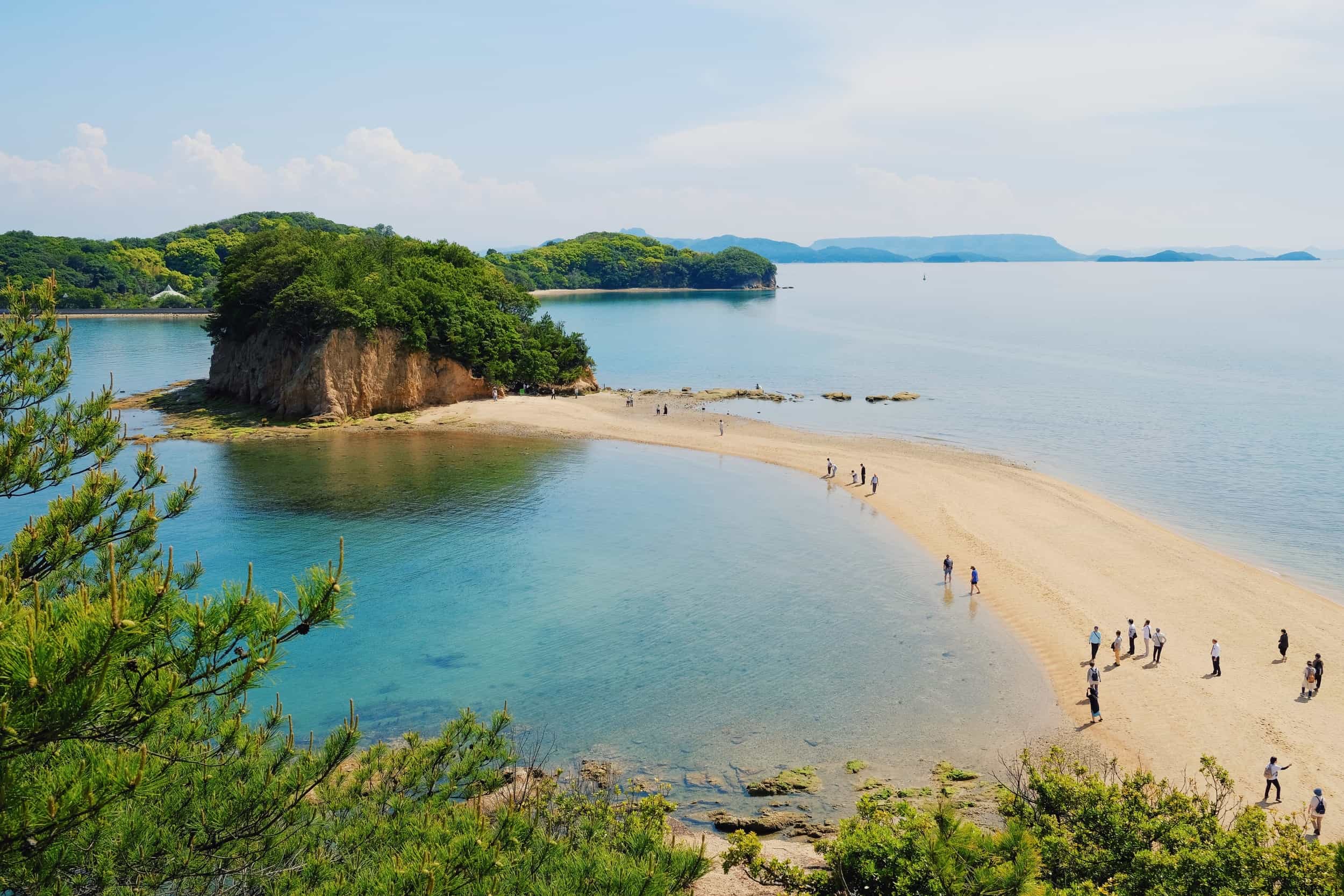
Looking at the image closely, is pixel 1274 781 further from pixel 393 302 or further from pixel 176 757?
pixel 393 302

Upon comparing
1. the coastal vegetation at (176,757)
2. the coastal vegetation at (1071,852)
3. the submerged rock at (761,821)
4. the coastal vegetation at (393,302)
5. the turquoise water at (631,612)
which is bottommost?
the submerged rock at (761,821)

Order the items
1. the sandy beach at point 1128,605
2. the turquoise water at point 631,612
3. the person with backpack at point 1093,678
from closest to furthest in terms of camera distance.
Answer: the sandy beach at point 1128,605
the turquoise water at point 631,612
the person with backpack at point 1093,678

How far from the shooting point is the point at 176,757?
934 cm

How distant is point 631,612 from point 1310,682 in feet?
68.9

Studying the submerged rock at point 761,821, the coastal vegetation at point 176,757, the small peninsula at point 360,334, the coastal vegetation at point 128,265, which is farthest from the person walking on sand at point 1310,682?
the coastal vegetation at point 128,265

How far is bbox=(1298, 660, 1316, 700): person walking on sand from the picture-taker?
23969 millimetres

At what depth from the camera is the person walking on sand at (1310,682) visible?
23969 mm

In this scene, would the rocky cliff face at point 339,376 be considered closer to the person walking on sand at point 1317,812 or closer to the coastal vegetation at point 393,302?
the coastal vegetation at point 393,302

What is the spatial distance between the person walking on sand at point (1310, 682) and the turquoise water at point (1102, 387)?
1095 centimetres

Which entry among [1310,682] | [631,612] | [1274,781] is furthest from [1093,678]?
[631,612]

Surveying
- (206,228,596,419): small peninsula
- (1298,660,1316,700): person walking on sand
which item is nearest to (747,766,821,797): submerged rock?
(1298,660,1316,700): person walking on sand

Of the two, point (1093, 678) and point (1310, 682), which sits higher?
point (1093, 678)

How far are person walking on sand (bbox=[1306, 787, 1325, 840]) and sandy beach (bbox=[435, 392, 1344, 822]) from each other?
92 cm

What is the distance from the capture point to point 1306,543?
37.7 m
